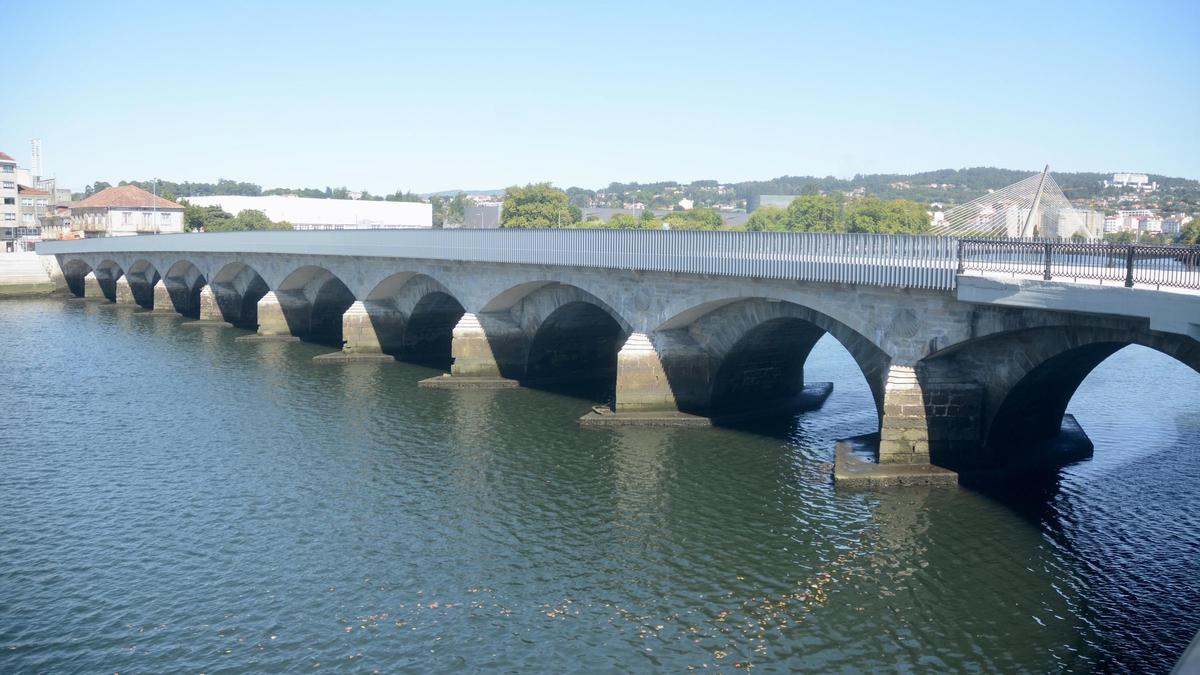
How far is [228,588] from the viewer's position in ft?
68.6

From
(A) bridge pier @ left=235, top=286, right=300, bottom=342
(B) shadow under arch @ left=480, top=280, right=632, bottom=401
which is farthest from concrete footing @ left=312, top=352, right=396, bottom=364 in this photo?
(A) bridge pier @ left=235, top=286, right=300, bottom=342

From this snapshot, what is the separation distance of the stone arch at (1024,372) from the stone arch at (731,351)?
592 centimetres

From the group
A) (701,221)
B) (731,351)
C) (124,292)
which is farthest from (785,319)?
(701,221)

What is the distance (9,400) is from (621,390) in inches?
1024

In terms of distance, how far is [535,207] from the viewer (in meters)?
102

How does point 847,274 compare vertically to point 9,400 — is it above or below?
above

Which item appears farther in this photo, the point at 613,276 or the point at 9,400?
the point at 9,400

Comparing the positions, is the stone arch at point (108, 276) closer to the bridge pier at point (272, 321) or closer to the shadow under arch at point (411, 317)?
the bridge pier at point (272, 321)

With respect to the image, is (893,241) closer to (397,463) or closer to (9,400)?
(397,463)

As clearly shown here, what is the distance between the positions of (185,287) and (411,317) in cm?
3358

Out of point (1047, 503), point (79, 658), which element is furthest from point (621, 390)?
point (79, 658)

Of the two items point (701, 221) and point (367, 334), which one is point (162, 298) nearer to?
point (367, 334)

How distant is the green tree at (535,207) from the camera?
333 feet

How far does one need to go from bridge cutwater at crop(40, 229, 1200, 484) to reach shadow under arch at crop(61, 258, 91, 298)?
43.0 m
